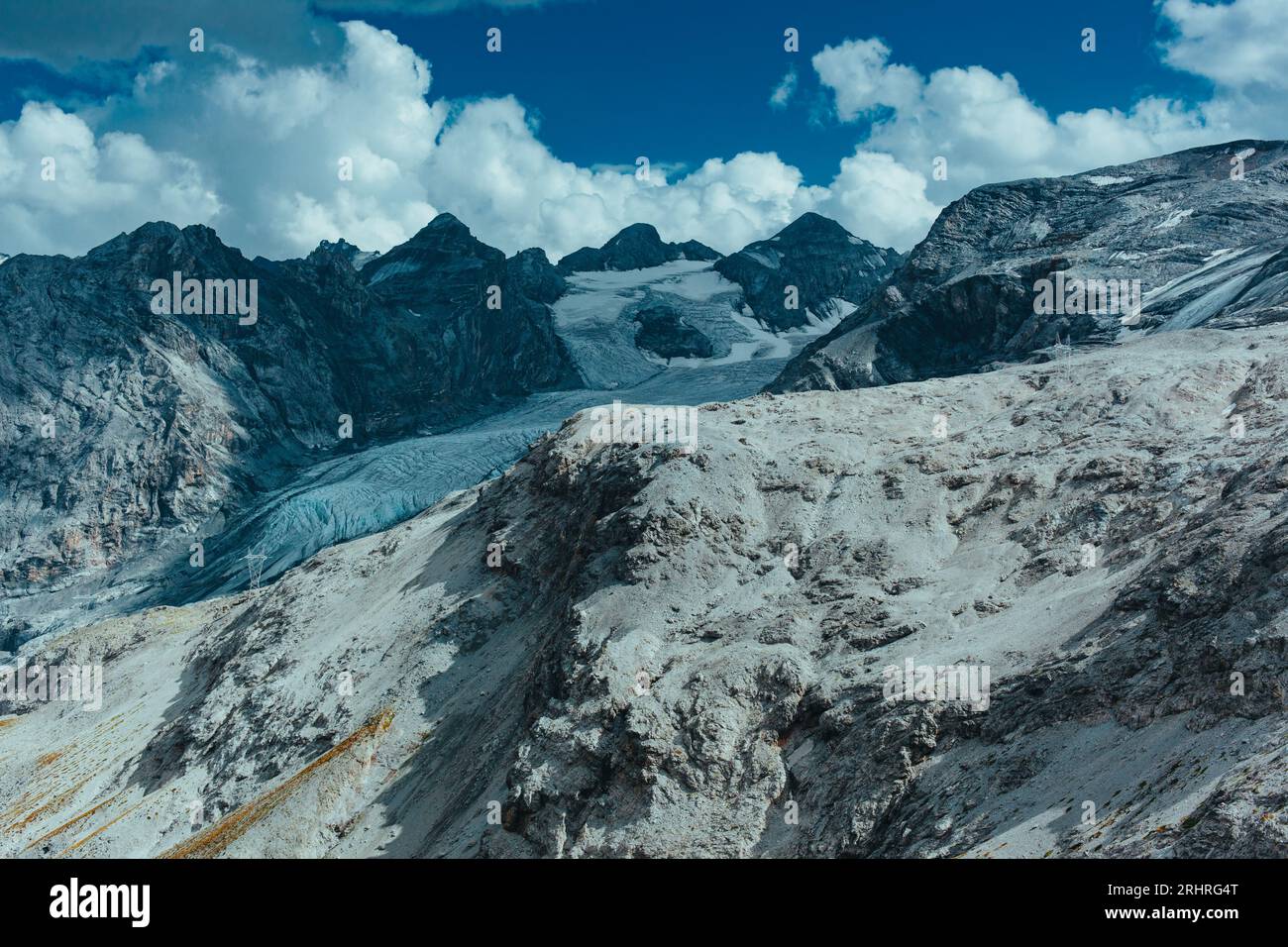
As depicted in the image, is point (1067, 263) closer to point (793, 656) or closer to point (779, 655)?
point (793, 656)

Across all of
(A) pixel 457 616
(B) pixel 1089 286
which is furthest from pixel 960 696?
(B) pixel 1089 286

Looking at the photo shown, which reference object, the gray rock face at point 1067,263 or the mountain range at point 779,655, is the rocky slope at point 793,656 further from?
the gray rock face at point 1067,263

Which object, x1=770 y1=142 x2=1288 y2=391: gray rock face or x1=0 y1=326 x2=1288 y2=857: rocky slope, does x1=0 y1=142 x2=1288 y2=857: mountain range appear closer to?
x1=0 y1=326 x2=1288 y2=857: rocky slope

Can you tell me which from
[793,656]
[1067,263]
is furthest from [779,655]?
[1067,263]

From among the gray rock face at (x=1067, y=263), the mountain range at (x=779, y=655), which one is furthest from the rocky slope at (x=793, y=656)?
the gray rock face at (x=1067, y=263)

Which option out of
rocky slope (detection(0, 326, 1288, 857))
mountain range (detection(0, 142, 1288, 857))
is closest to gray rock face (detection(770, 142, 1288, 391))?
mountain range (detection(0, 142, 1288, 857))
